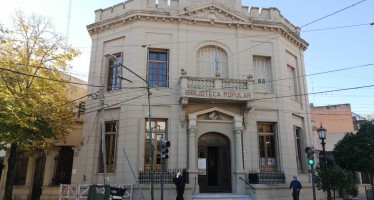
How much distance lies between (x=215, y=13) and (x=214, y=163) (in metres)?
9.56

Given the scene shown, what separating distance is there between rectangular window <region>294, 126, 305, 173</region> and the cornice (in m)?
6.60

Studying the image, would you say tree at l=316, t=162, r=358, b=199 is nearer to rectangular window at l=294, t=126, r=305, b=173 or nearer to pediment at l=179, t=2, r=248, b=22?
rectangular window at l=294, t=126, r=305, b=173

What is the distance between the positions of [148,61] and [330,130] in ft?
88.2

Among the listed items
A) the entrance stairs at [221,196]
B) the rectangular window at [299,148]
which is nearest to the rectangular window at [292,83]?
the rectangular window at [299,148]

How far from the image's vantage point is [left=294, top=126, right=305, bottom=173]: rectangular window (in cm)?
2064

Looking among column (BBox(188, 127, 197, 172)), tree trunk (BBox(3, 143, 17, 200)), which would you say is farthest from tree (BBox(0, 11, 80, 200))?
column (BBox(188, 127, 197, 172))

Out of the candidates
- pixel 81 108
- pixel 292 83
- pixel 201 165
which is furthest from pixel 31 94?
pixel 292 83

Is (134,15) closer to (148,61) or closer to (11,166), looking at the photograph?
(148,61)

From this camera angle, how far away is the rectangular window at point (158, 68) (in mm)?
19219

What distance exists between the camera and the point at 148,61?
19.5m

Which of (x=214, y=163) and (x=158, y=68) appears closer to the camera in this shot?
(x=214, y=163)

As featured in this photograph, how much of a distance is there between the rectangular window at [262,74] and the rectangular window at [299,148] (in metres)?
3.48

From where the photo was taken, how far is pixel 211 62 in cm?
2028

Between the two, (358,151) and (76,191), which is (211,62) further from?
(358,151)
